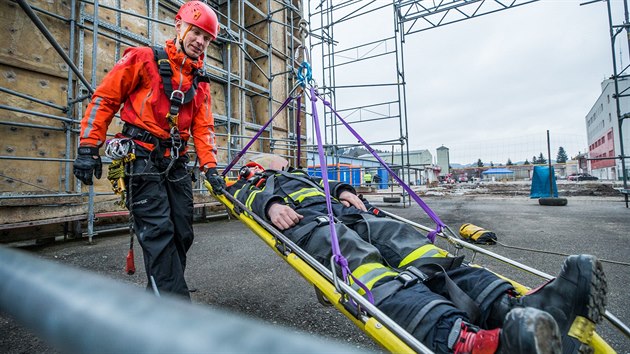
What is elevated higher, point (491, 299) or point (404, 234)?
point (404, 234)

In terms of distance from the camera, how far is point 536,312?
2.70ft

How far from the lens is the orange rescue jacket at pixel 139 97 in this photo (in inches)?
68.5

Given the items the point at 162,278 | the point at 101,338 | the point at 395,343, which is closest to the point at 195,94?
the point at 162,278

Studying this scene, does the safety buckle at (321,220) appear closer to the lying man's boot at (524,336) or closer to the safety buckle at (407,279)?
the safety buckle at (407,279)

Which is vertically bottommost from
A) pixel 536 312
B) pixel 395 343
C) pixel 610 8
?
pixel 395 343

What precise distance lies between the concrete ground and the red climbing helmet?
1897 millimetres

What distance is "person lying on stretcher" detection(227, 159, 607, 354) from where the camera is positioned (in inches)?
34.5

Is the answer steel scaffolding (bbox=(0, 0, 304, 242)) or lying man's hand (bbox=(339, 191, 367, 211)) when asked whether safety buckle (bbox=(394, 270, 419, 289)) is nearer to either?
lying man's hand (bbox=(339, 191, 367, 211))

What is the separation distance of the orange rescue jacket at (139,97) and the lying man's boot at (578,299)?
214 centimetres

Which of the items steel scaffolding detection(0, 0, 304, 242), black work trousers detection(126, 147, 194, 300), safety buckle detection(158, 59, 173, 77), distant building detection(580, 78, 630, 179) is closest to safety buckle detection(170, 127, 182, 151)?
black work trousers detection(126, 147, 194, 300)

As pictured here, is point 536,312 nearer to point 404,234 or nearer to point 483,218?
point 404,234

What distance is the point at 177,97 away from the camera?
1934mm

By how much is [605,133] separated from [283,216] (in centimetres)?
4457

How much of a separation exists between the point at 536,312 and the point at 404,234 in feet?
2.71
